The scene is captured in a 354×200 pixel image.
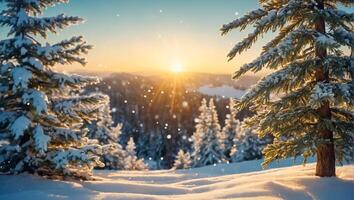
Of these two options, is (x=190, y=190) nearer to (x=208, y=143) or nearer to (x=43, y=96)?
(x=43, y=96)

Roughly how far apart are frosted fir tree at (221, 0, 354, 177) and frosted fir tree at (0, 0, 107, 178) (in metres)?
5.02

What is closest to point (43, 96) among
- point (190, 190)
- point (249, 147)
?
point (190, 190)

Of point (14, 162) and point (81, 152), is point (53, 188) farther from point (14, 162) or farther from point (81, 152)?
point (14, 162)

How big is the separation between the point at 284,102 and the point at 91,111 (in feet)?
20.5

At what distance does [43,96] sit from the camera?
37.2ft

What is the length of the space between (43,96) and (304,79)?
728 cm

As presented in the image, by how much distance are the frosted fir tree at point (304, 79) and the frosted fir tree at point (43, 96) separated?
5016 millimetres

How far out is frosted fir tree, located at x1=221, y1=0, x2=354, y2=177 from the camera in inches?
383

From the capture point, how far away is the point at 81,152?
454 inches

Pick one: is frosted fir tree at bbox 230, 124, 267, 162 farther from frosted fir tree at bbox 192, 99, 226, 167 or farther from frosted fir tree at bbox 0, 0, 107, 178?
frosted fir tree at bbox 0, 0, 107, 178

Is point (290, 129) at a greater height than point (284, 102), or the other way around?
point (284, 102)

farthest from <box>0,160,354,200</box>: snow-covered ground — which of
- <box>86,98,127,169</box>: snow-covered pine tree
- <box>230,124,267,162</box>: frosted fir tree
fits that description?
<box>230,124,267,162</box>: frosted fir tree

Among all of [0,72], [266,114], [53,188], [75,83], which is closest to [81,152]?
[53,188]

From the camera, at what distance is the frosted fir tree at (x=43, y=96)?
11.8 m
